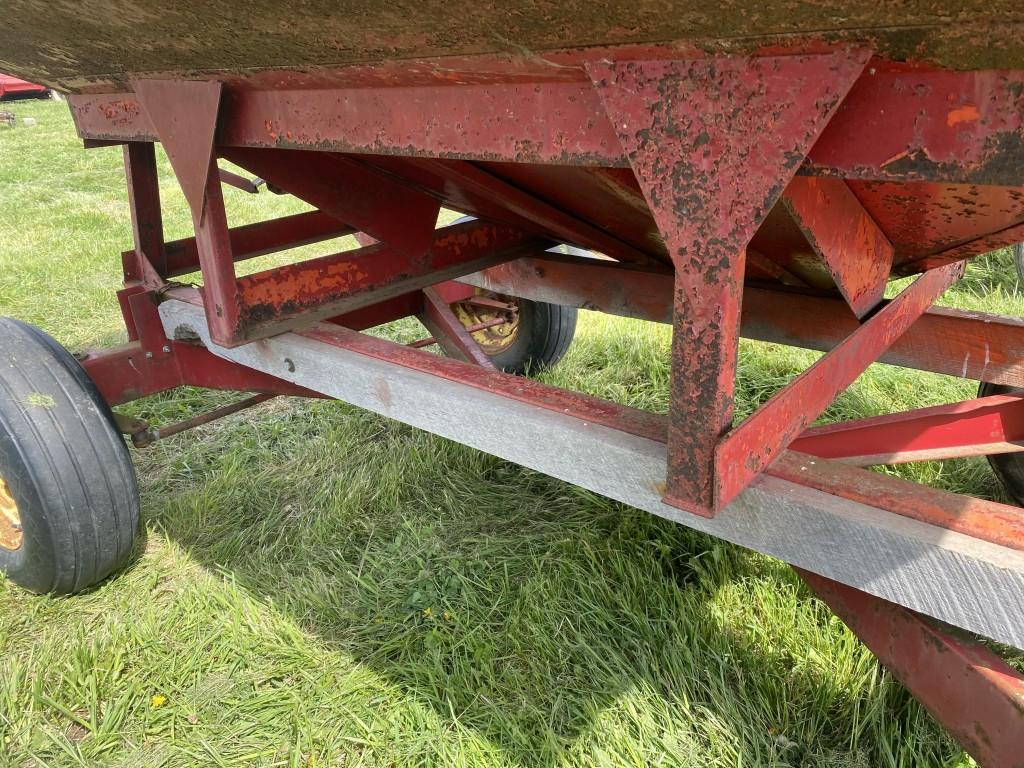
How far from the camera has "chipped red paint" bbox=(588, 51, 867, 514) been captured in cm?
93

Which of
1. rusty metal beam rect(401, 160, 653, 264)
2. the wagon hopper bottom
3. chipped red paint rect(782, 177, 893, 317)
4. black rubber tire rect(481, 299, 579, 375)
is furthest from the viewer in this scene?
black rubber tire rect(481, 299, 579, 375)

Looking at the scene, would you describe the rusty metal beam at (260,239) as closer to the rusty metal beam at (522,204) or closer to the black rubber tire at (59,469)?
the black rubber tire at (59,469)

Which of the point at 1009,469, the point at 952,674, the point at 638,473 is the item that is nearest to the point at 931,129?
the point at 638,473

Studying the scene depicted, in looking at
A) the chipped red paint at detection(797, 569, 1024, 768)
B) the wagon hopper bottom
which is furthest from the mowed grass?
the chipped red paint at detection(797, 569, 1024, 768)

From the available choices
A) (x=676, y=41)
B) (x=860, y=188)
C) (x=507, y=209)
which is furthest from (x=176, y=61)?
(x=860, y=188)

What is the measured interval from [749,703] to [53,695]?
6.01ft

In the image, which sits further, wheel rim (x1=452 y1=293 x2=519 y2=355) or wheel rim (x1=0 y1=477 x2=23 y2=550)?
wheel rim (x1=452 y1=293 x2=519 y2=355)

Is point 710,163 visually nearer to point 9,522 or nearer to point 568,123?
point 568,123

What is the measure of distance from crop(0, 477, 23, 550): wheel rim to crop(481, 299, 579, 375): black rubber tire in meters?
2.07

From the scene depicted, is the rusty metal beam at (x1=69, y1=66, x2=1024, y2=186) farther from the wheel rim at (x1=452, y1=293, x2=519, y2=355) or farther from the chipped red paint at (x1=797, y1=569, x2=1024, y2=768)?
the wheel rim at (x1=452, y1=293, x2=519, y2=355)

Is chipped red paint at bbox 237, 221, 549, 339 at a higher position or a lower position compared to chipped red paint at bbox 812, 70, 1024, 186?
lower

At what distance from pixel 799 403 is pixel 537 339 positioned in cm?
243

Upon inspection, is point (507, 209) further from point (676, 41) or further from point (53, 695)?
point (53, 695)

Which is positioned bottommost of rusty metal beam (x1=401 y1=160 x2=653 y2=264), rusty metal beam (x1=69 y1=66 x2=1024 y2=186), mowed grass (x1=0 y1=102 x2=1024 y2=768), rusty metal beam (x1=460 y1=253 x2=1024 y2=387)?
mowed grass (x1=0 y1=102 x2=1024 y2=768)
